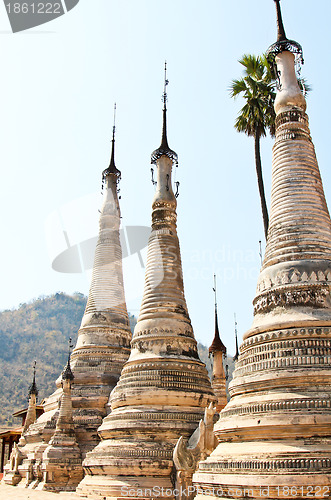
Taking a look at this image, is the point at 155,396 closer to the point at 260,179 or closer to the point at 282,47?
the point at 260,179

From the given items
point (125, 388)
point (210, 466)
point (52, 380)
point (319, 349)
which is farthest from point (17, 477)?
point (52, 380)

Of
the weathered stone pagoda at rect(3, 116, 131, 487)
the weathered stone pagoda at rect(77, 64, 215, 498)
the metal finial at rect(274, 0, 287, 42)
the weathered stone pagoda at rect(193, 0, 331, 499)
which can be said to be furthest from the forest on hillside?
the metal finial at rect(274, 0, 287, 42)

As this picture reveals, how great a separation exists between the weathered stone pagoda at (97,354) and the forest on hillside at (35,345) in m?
67.0

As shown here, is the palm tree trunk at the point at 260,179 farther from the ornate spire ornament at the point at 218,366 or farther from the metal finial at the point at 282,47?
the ornate spire ornament at the point at 218,366

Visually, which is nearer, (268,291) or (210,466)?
(210,466)

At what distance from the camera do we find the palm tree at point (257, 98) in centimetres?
2144

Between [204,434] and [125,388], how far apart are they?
12.1 ft

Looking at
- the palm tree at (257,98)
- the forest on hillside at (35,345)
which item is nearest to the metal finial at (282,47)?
the palm tree at (257,98)

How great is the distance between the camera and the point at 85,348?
77.0ft

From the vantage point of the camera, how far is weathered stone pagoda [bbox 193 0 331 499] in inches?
378

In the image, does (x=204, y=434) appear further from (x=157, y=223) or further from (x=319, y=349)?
(x=157, y=223)

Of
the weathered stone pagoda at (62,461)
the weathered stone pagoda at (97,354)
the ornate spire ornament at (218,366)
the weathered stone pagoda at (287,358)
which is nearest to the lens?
the weathered stone pagoda at (287,358)

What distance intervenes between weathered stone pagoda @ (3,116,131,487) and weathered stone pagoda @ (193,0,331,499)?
437 inches

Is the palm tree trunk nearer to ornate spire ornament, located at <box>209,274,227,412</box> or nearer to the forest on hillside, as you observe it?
ornate spire ornament, located at <box>209,274,227,412</box>
